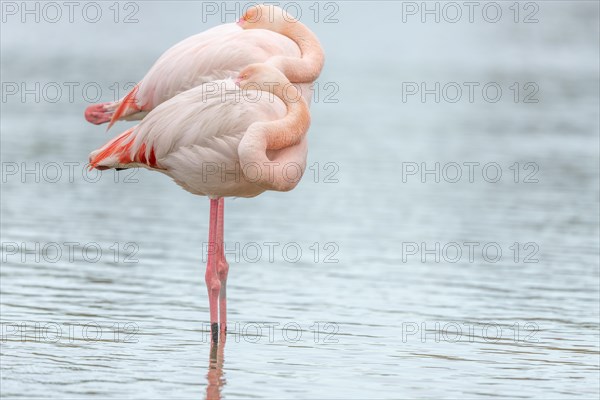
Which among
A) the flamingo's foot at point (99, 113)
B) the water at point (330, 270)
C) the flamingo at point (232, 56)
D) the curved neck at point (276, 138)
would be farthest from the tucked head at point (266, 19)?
the water at point (330, 270)

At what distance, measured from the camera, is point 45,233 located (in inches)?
510

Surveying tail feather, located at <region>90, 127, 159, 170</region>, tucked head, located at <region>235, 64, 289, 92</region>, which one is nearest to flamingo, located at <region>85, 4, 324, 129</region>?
tucked head, located at <region>235, 64, 289, 92</region>

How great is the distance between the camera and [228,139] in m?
8.80

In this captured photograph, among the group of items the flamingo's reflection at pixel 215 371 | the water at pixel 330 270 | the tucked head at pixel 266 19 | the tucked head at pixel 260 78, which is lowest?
the flamingo's reflection at pixel 215 371

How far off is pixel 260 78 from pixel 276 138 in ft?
1.62

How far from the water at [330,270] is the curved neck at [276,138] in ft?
3.81

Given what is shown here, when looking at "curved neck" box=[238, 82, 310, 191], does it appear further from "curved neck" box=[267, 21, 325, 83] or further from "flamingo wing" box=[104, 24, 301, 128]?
"flamingo wing" box=[104, 24, 301, 128]

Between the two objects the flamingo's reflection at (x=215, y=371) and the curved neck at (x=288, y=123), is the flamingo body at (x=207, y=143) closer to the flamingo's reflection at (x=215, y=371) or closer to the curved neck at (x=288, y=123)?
the curved neck at (x=288, y=123)

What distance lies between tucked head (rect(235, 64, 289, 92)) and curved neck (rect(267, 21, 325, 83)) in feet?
1.02

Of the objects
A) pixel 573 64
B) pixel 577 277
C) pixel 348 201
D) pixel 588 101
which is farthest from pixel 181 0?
pixel 577 277

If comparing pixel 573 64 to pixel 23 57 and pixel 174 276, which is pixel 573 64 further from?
pixel 174 276

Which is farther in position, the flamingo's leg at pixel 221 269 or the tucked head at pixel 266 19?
the tucked head at pixel 266 19

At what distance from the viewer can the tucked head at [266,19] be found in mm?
9750

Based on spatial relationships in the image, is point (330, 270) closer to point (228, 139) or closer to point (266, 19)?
point (266, 19)
